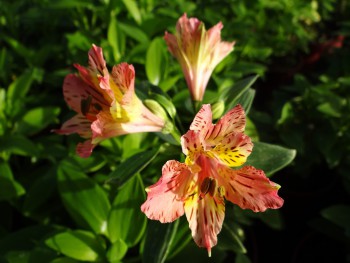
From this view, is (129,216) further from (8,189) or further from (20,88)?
(20,88)

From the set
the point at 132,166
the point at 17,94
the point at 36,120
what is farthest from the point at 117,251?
the point at 17,94

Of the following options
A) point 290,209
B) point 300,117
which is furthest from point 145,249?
point 290,209

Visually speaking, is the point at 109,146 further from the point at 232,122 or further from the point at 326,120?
the point at 326,120

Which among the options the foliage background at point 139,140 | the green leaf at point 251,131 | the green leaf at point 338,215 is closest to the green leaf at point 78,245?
the foliage background at point 139,140

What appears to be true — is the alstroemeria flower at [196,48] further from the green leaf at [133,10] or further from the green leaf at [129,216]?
the green leaf at [133,10]

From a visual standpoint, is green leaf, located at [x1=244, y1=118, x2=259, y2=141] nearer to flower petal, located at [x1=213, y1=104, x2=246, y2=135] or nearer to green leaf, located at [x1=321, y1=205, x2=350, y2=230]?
green leaf, located at [x1=321, y1=205, x2=350, y2=230]

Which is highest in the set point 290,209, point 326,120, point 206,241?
point 206,241

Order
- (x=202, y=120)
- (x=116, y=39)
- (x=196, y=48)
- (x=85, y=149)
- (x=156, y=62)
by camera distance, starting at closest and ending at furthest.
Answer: (x=202, y=120) → (x=85, y=149) → (x=196, y=48) → (x=156, y=62) → (x=116, y=39)

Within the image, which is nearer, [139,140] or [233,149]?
[233,149]
